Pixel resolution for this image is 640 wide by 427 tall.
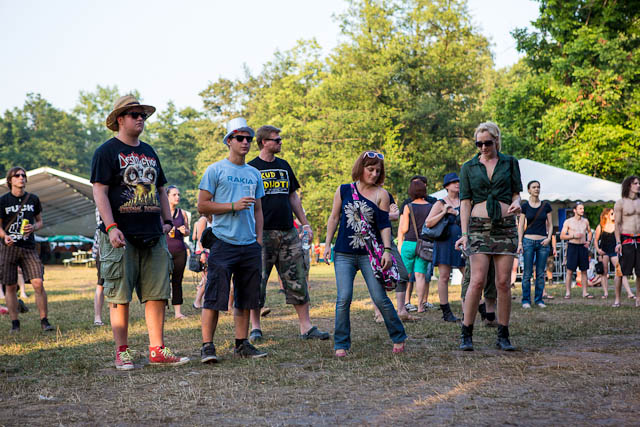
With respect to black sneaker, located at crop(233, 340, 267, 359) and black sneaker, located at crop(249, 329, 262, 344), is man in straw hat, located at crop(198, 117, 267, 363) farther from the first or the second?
black sneaker, located at crop(249, 329, 262, 344)

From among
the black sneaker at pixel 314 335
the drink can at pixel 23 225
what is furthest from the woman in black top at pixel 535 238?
the drink can at pixel 23 225

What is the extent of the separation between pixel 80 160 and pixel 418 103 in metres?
49.3

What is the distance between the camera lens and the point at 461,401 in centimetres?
421

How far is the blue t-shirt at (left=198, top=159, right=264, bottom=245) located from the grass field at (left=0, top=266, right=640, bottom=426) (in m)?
1.11

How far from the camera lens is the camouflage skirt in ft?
20.8

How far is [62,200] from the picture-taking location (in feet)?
131

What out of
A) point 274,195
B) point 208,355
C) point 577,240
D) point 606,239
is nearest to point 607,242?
point 606,239

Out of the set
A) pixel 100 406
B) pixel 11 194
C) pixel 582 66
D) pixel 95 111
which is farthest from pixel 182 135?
pixel 100 406

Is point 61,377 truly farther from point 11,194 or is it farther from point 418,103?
point 418,103

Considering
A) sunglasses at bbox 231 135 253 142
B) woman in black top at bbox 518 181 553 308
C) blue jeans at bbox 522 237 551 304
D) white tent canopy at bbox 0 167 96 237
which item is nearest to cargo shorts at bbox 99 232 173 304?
sunglasses at bbox 231 135 253 142

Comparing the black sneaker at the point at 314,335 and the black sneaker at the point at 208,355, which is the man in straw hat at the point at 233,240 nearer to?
the black sneaker at the point at 208,355

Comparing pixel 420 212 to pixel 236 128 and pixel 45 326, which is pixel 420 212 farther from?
pixel 45 326

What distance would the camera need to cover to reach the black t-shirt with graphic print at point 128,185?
5.54 metres

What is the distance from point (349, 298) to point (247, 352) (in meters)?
1.05
